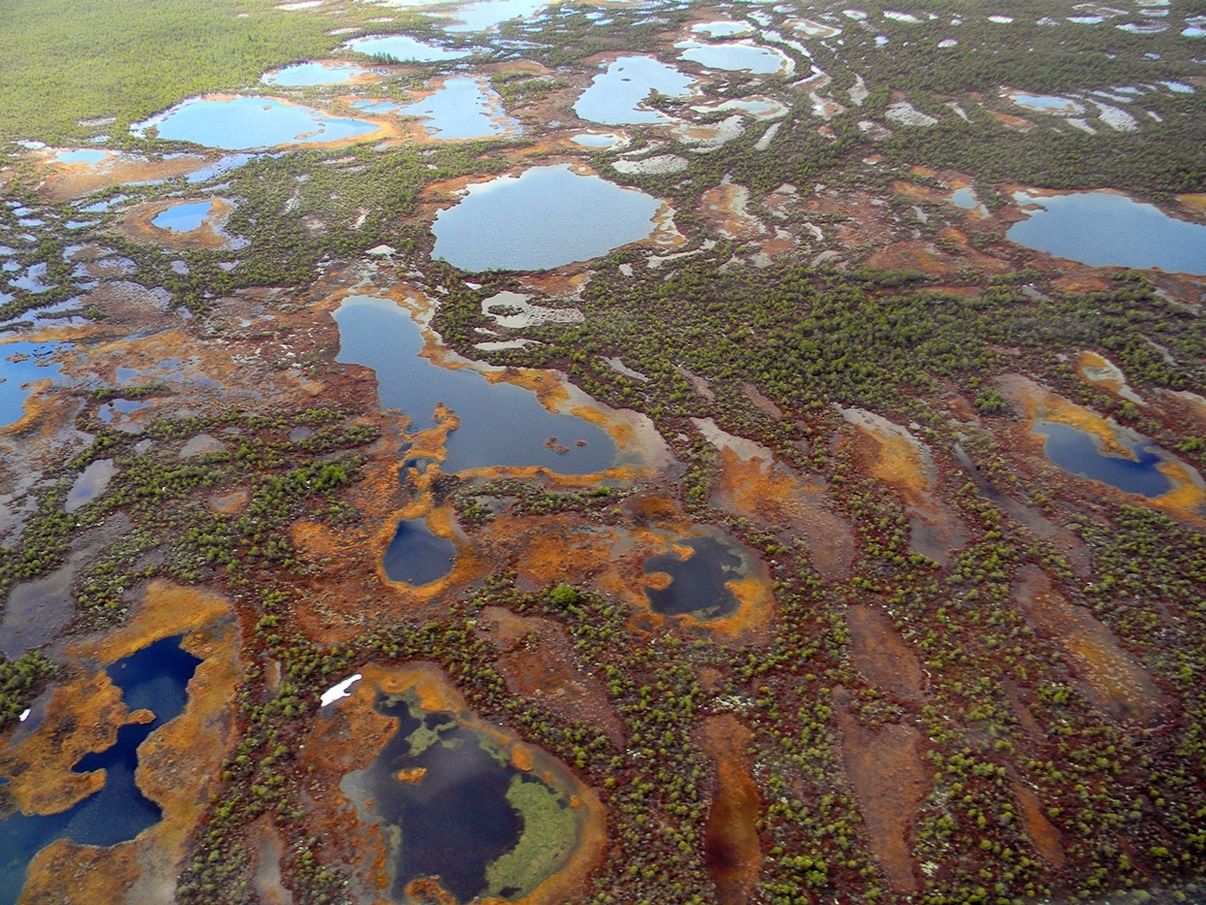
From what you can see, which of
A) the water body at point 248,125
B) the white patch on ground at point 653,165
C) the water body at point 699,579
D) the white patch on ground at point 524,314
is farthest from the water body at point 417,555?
the water body at point 248,125

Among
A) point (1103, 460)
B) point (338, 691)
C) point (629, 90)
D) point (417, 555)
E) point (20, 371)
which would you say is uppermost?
point (629, 90)

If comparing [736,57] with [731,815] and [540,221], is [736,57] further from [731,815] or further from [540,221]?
[731,815]

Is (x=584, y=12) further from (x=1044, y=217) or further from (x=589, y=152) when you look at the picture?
(x=1044, y=217)

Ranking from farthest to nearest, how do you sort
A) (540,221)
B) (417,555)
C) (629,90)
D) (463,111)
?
(629,90) < (463,111) < (540,221) < (417,555)

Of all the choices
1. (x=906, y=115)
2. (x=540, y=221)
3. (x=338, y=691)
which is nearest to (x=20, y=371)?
(x=338, y=691)

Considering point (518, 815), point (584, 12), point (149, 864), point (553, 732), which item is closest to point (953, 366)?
point (553, 732)
